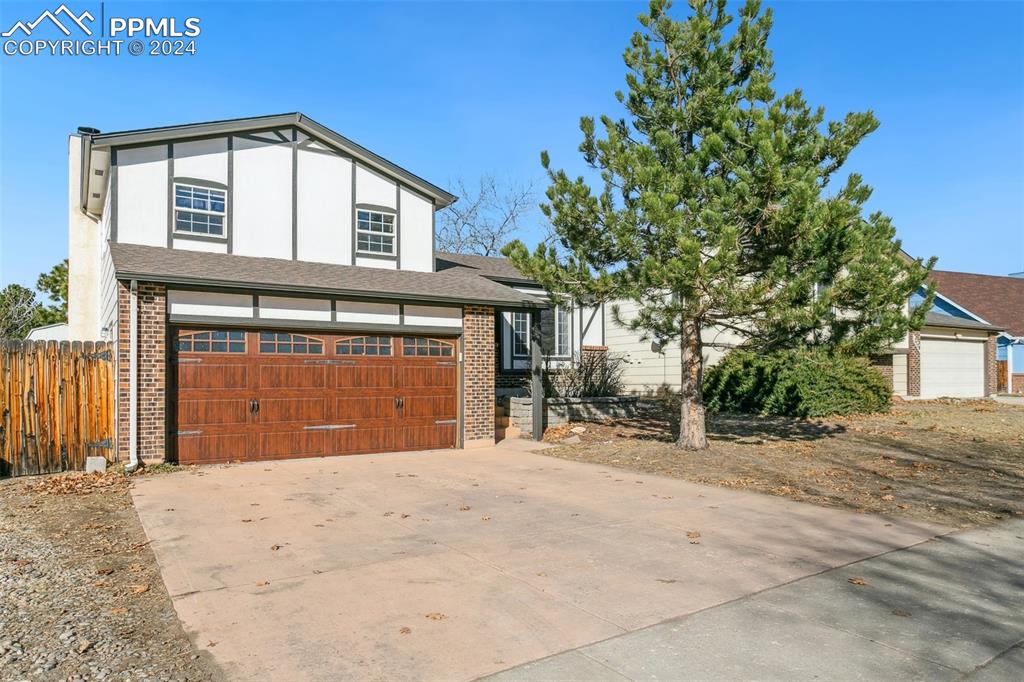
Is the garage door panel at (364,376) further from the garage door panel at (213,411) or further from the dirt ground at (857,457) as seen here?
the dirt ground at (857,457)

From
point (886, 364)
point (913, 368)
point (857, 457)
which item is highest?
point (886, 364)

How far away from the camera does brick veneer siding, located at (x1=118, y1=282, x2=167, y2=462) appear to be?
10.6m

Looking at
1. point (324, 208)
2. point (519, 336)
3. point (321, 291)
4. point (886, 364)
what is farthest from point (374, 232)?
point (886, 364)

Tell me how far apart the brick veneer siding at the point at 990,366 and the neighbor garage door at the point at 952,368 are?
6.4 inches

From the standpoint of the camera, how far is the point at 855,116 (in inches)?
417

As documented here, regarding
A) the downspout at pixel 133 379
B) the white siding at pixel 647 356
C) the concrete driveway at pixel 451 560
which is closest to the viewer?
the concrete driveway at pixel 451 560

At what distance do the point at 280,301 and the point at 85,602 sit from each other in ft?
24.7

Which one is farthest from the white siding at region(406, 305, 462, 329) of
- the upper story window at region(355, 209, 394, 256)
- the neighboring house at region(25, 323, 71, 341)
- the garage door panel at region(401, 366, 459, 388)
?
the neighboring house at region(25, 323, 71, 341)

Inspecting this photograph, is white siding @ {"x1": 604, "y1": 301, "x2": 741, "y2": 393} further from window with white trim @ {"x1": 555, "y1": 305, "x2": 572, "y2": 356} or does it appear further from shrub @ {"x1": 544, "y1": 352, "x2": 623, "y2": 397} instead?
window with white trim @ {"x1": 555, "y1": 305, "x2": 572, "y2": 356}

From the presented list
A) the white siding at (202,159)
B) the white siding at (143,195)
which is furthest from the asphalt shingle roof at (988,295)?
the white siding at (143,195)

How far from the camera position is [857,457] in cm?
1174

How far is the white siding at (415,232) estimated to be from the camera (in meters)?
15.3

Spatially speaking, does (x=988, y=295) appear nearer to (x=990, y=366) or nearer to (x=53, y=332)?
(x=990, y=366)

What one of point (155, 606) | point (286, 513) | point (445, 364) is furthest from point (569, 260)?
point (155, 606)
